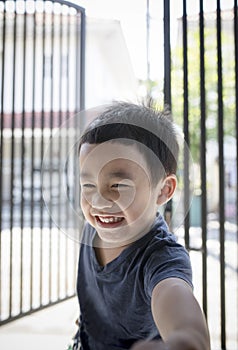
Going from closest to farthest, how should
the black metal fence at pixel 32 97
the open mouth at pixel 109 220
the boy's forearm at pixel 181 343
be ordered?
the boy's forearm at pixel 181 343
the open mouth at pixel 109 220
the black metal fence at pixel 32 97

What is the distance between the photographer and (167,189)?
0.68 metres

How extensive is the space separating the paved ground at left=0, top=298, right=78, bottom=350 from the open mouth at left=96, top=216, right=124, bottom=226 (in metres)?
0.86

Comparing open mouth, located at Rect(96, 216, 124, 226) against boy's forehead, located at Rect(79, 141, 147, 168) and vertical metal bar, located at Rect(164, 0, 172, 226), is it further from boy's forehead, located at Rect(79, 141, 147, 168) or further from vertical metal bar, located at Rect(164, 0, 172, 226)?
vertical metal bar, located at Rect(164, 0, 172, 226)

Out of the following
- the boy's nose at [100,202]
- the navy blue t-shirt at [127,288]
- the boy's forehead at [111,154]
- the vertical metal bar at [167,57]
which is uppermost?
the vertical metal bar at [167,57]

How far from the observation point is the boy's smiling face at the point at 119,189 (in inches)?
23.7

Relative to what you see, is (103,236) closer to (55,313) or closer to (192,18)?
(192,18)

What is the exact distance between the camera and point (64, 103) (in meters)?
2.42

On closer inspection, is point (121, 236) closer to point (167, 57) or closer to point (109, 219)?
point (109, 219)

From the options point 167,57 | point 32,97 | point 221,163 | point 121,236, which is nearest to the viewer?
point 121,236

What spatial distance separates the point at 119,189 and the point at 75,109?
1.68 metres

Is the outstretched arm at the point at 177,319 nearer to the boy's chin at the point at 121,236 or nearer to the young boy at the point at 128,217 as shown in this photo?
the young boy at the point at 128,217

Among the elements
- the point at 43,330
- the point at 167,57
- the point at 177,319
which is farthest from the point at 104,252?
the point at 43,330

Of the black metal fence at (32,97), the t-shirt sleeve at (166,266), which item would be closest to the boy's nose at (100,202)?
the t-shirt sleeve at (166,266)

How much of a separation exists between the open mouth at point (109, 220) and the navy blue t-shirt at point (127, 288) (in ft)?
0.16
